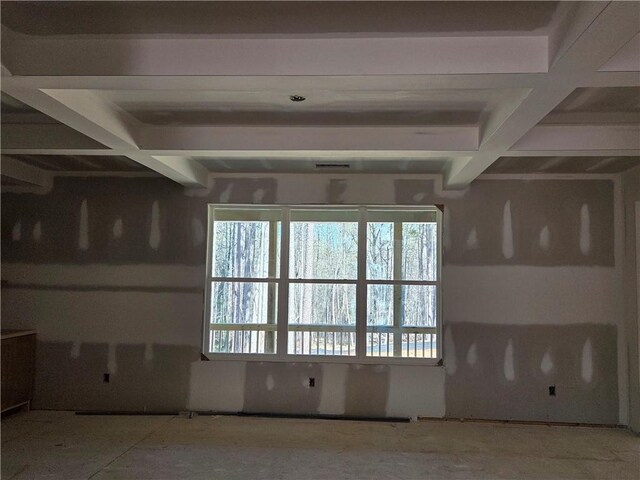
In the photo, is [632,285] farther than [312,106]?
Yes

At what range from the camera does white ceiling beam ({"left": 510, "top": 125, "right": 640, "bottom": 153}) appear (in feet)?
11.7

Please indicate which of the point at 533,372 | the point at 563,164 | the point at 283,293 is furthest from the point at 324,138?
the point at 533,372

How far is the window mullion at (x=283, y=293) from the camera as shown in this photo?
212 inches

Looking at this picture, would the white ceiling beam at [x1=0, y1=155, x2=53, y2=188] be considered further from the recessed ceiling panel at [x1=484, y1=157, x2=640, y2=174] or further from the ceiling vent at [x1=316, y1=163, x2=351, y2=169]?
the recessed ceiling panel at [x1=484, y1=157, x2=640, y2=174]

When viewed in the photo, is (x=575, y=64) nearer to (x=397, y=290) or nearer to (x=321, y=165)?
(x=321, y=165)

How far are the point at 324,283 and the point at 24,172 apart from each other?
140 inches

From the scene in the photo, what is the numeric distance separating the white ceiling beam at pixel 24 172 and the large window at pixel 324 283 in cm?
198

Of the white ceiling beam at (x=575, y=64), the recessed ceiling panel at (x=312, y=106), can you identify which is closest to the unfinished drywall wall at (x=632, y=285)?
the white ceiling beam at (x=575, y=64)

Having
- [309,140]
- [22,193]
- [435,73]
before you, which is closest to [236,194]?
[309,140]

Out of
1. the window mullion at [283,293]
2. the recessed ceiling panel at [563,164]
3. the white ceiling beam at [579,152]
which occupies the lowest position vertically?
the window mullion at [283,293]

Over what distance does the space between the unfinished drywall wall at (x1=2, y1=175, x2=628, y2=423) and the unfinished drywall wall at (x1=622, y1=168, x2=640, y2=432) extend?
0.46 feet

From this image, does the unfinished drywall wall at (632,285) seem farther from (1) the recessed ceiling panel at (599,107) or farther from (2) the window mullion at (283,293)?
(2) the window mullion at (283,293)

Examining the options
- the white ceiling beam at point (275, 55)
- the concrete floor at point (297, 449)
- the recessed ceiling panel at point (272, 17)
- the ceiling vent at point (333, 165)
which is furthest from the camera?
the ceiling vent at point (333, 165)

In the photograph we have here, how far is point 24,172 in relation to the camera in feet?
16.9
